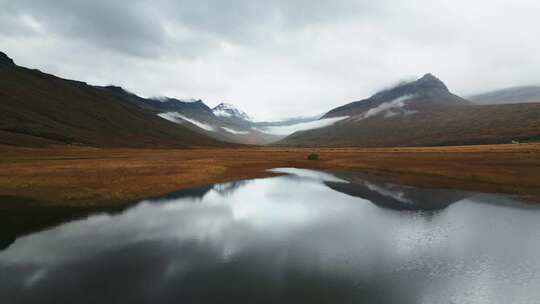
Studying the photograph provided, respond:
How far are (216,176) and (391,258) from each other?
50411 millimetres

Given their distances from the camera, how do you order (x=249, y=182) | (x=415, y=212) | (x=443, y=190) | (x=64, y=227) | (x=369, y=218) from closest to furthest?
(x=64, y=227) → (x=369, y=218) → (x=415, y=212) → (x=443, y=190) → (x=249, y=182)

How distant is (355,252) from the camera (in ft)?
76.8

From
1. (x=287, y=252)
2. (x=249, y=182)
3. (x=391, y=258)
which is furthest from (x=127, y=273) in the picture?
(x=249, y=182)

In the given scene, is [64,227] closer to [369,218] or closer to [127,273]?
[127,273]

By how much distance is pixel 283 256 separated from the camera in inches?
899

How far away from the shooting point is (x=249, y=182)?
206 feet

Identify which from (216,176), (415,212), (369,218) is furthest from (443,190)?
(216,176)

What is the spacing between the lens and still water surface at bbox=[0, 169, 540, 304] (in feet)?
57.0

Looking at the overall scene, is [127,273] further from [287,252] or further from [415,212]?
[415,212]

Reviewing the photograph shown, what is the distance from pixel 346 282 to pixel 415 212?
22472mm

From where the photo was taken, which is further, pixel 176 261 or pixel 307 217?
pixel 307 217

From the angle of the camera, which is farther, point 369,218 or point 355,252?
point 369,218

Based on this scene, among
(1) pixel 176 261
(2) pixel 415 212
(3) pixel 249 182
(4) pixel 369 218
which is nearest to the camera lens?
(1) pixel 176 261

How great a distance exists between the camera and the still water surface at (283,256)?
17375 mm
